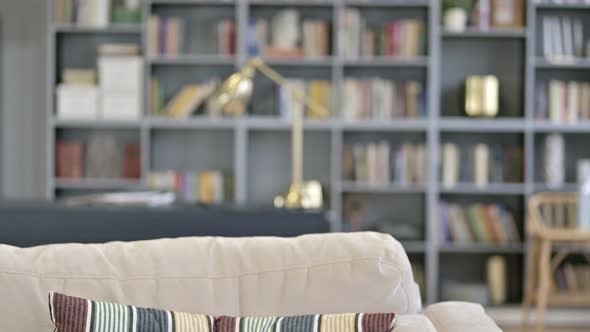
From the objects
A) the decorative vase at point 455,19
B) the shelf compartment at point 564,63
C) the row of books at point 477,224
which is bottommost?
the row of books at point 477,224

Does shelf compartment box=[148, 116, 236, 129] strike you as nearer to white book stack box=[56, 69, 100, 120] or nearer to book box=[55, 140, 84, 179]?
white book stack box=[56, 69, 100, 120]

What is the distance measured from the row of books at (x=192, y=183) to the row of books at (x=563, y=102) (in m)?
2.05

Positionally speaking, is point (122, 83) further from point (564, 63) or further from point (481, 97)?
point (564, 63)

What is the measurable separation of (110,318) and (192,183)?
4155 mm

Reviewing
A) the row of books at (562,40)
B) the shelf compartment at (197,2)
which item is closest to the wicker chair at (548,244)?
the row of books at (562,40)

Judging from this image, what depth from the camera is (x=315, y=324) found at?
1.81 metres

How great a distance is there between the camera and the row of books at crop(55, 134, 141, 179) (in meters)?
5.92

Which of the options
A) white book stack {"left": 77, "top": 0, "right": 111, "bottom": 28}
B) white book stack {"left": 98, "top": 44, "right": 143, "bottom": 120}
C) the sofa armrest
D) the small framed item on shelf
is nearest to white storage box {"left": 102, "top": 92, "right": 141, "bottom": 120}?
white book stack {"left": 98, "top": 44, "right": 143, "bottom": 120}

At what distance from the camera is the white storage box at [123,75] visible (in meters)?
5.82

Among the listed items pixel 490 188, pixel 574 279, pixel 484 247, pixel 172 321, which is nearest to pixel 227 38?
pixel 490 188

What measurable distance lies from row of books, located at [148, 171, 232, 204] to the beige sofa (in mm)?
3891

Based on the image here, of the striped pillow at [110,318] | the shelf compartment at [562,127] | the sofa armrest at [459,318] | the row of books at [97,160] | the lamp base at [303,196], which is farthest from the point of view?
the row of books at [97,160]

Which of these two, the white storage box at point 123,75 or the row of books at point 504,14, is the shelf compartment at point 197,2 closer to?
the white storage box at point 123,75

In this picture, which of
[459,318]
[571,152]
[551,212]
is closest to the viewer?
[459,318]
